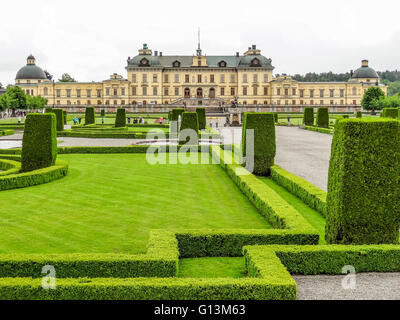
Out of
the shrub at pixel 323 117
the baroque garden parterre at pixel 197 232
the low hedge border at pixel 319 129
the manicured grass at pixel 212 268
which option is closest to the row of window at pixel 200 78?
the low hedge border at pixel 319 129

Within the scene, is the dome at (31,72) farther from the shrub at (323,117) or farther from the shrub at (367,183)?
the shrub at (367,183)

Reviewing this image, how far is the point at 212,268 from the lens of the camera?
552 centimetres

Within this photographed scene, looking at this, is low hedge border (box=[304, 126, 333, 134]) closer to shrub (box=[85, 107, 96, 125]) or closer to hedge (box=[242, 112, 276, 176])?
shrub (box=[85, 107, 96, 125])

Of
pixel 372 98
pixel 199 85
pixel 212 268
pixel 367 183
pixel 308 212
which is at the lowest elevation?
pixel 212 268

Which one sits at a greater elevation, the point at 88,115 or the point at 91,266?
the point at 88,115

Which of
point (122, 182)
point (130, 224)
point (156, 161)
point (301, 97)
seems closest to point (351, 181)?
point (130, 224)

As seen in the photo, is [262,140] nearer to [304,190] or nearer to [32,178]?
[304,190]

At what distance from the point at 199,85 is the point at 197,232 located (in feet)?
194

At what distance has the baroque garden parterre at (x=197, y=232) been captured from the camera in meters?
4.26

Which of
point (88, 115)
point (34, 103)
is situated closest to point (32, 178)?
point (88, 115)

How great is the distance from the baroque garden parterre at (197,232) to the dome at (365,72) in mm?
64009

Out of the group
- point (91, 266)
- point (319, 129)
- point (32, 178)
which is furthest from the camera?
point (319, 129)

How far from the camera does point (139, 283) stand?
13.9 feet

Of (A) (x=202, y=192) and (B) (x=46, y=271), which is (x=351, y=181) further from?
(A) (x=202, y=192)
